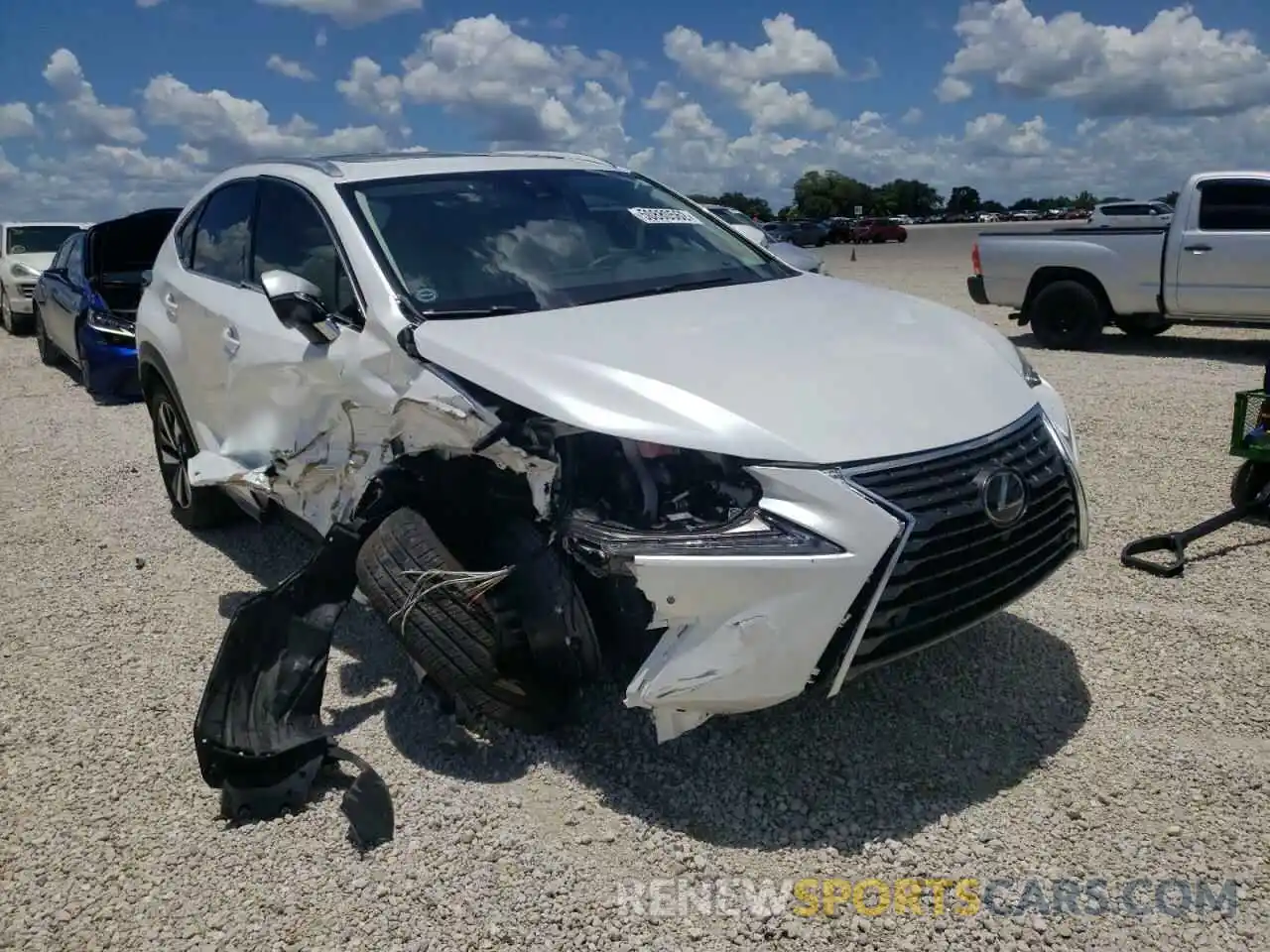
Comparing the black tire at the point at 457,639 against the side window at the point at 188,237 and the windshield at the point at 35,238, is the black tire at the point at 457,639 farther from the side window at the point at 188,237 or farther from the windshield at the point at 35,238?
the windshield at the point at 35,238

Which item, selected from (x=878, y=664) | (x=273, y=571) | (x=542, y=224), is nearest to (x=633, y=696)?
(x=878, y=664)

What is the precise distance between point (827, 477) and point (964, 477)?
0.43 metres

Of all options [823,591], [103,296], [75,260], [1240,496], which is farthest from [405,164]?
[75,260]

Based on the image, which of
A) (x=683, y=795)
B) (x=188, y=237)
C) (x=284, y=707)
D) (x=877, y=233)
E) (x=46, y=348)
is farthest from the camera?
(x=877, y=233)

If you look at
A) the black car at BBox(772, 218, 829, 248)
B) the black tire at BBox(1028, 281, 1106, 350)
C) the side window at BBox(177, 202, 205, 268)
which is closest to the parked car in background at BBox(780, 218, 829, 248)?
the black car at BBox(772, 218, 829, 248)

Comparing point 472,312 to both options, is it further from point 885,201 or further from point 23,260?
point 885,201

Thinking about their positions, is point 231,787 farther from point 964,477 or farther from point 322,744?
point 964,477

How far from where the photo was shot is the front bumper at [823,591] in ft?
8.69

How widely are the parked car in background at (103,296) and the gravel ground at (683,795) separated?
5.35 m

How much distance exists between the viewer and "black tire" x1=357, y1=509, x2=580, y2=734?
3.16 meters

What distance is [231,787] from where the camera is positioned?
308cm

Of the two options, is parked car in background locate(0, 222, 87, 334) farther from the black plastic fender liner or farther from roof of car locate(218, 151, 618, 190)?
the black plastic fender liner

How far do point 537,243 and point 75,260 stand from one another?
29.5ft

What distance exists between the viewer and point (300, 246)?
4.20 m
